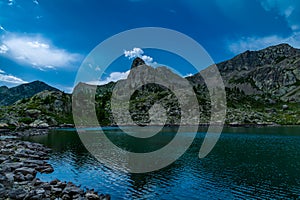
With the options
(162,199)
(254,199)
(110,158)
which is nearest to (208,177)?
(254,199)

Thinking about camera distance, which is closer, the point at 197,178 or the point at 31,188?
the point at 31,188

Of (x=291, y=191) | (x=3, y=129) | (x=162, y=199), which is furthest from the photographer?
(x=3, y=129)

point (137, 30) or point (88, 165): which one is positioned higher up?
point (137, 30)

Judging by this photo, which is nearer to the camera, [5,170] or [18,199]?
[18,199]

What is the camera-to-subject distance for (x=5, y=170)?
43406mm

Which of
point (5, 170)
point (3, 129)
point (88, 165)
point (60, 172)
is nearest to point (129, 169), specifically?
point (88, 165)

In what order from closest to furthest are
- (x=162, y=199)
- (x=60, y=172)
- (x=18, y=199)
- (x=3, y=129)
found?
(x=18, y=199) → (x=162, y=199) → (x=60, y=172) → (x=3, y=129)

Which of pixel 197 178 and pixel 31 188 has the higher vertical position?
pixel 31 188

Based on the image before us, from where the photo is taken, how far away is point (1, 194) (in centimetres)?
2958

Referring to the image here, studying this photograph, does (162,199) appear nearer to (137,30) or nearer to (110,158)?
(110,158)

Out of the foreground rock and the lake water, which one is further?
the lake water

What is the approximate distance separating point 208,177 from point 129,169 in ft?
59.8

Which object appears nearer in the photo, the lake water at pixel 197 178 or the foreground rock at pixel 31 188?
the foreground rock at pixel 31 188

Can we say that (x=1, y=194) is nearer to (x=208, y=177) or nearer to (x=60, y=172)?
(x=60, y=172)
